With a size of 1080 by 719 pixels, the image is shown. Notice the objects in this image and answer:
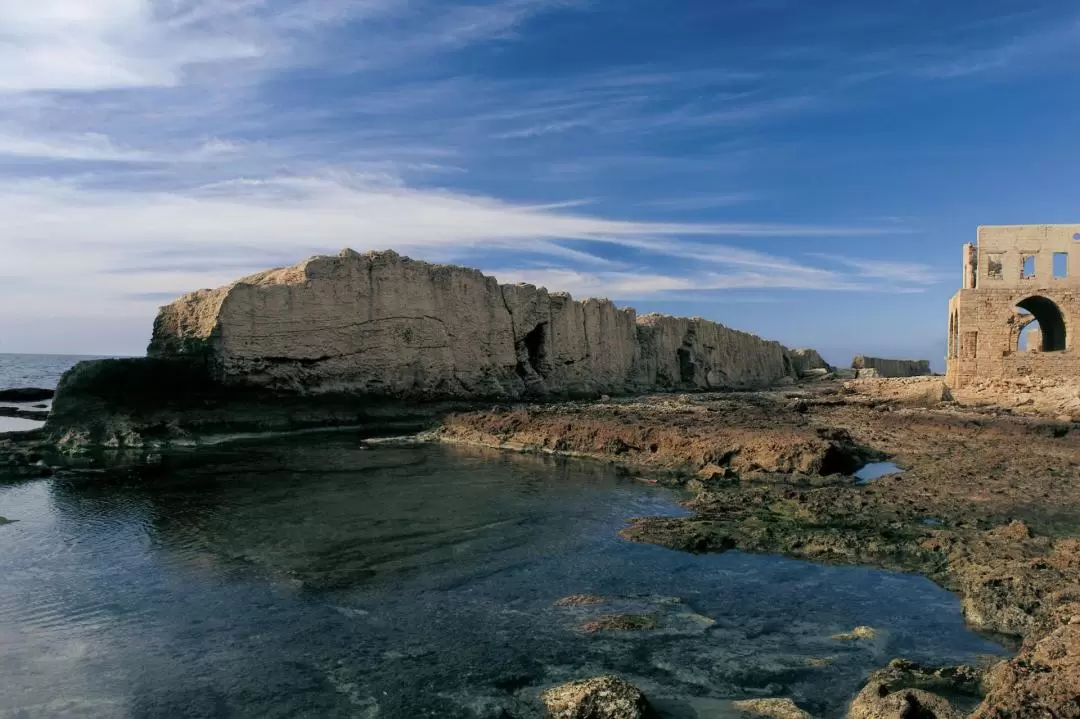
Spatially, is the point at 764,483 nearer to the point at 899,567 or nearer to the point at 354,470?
the point at 899,567

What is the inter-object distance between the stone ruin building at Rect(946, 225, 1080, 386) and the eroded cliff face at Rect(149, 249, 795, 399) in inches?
542

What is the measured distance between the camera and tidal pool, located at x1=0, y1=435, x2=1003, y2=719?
4602mm

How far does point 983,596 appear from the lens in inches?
228

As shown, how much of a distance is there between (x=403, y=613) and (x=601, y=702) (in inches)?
94.5

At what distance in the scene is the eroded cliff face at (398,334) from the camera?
62.7 feet

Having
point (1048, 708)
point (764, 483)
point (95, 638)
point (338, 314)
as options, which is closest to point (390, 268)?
point (338, 314)

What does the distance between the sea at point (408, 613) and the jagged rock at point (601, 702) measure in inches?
7.5

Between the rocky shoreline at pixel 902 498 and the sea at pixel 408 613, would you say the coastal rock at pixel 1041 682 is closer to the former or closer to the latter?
the rocky shoreline at pixel 902 498

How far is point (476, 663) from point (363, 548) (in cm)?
336

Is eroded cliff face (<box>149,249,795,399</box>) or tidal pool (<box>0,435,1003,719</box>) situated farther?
eroded cliff face (<box>149,249,795,399</box>)

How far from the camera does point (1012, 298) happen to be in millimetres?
21438

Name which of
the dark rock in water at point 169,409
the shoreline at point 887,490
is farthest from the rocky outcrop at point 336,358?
the shoreline at point 887,490

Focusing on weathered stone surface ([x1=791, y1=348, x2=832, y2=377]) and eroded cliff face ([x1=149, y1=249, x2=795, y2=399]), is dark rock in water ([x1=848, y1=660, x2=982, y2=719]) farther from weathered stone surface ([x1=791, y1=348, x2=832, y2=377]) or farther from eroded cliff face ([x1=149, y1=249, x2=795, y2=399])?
weathered stone surface ([x1=791, y1=348, x2=832, y2=377])

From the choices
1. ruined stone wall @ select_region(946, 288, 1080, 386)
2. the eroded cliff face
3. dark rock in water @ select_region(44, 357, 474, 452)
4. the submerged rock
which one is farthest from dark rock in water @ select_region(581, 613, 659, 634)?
ruined stone wall @ select_region(946, 288, 1080, 386)
